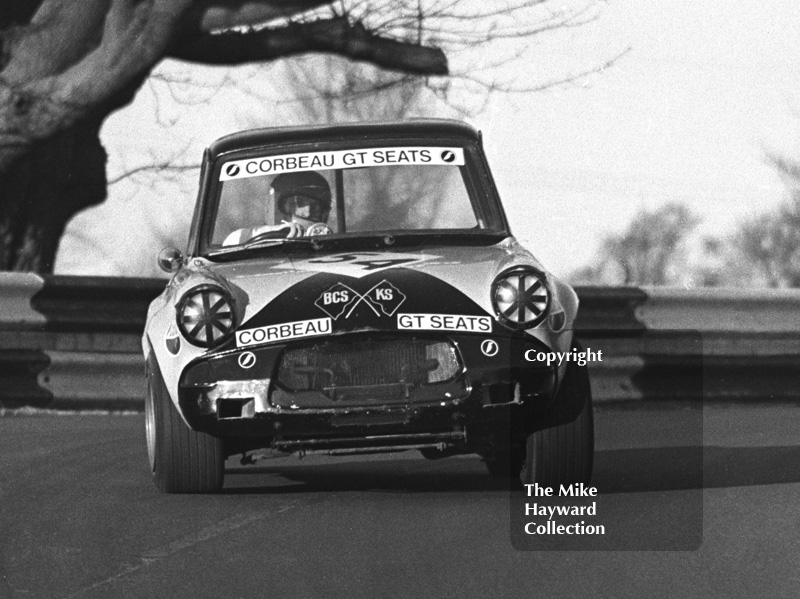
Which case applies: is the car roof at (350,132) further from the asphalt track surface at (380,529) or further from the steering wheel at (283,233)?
the asphalt track surface at (380,529)

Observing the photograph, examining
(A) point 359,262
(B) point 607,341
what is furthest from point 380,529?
(B) point 607,341

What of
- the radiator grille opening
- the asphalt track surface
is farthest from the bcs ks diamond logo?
the asphalt track surface

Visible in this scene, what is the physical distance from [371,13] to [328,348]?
22.4ft

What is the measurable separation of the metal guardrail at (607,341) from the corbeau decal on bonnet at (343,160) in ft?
9.77

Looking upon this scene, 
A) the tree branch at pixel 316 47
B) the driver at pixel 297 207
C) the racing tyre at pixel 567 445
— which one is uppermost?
the tree branch at pixel 316 47

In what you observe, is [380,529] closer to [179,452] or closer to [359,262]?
[179,452]

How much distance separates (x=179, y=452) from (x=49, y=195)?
6934 millimetres

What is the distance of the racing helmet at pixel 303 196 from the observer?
714cm

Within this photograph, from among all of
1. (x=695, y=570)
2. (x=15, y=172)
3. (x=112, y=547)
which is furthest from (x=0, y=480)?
(x=15, y=172)

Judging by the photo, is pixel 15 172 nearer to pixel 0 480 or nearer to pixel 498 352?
pixel 0 480

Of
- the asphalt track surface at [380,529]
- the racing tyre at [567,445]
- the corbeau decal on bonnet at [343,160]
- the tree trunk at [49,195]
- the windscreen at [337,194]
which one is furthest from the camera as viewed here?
the tree trunk at [49,195]

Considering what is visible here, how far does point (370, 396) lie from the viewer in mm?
5871

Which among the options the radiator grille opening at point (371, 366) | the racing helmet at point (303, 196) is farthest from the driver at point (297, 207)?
the radiator grille opening at point (371, 366)

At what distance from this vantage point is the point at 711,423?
9.20 meters
